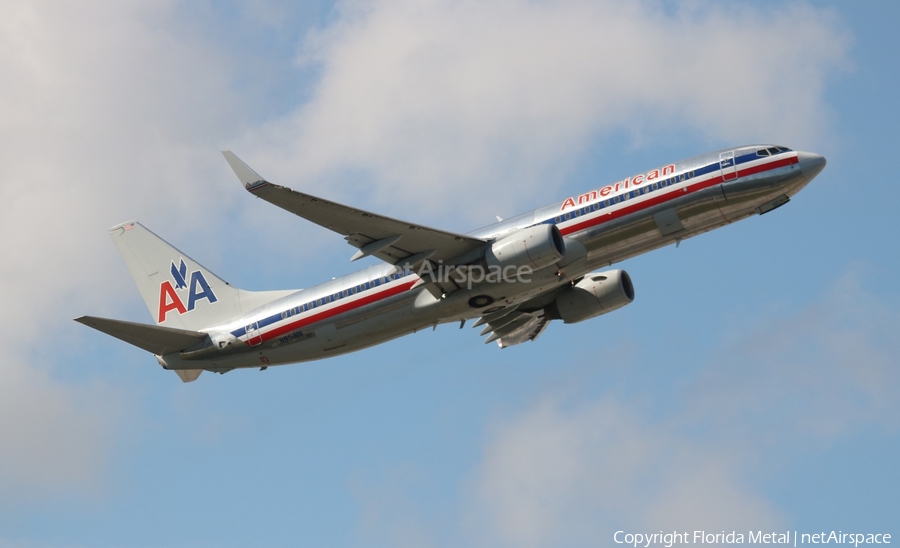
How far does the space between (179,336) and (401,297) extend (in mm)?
11200

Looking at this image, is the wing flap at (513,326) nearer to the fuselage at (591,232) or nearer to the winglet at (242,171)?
the fuselage at (591,232)

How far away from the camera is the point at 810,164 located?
146ft

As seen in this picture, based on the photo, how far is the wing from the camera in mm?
39531

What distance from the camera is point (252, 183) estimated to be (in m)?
39.4

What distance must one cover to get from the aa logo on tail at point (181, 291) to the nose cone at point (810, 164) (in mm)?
28939

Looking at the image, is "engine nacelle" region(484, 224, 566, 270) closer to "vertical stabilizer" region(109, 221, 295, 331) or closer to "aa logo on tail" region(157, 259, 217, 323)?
"vertical stabilizer" region(109, 221, 295, 331)

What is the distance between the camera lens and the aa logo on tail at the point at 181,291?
180ft

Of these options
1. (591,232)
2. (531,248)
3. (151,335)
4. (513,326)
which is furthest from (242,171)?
(513,326)

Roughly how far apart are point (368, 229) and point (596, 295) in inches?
539

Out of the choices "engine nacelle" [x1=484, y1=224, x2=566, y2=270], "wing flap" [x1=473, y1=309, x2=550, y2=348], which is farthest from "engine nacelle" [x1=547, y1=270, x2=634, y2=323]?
"engine nacelle" [x1=484, y1=224, x2=566, y2=270]

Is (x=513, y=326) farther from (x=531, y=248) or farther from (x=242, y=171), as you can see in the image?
(x=242, y=171)

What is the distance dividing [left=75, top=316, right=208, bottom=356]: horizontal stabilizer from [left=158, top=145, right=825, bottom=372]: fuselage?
17.5 feet

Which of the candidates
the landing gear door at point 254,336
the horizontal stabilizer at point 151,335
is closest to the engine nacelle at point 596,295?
the landing gear door at point 254,336

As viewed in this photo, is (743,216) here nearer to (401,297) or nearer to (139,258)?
(401,297)
